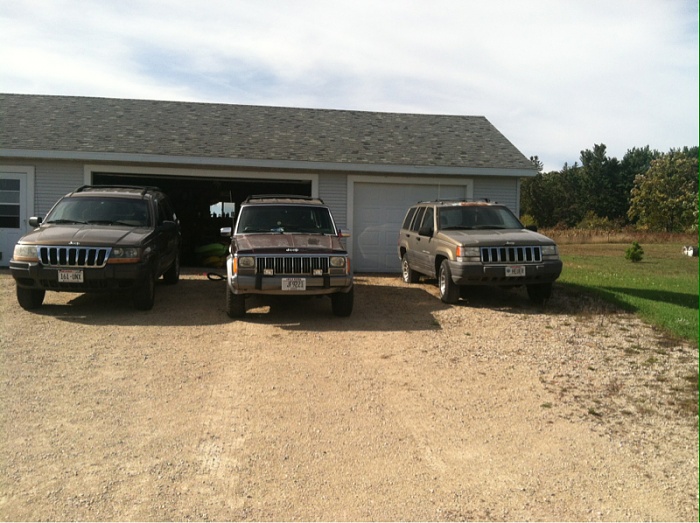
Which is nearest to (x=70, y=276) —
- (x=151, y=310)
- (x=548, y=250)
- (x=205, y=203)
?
(x=151, y=310)

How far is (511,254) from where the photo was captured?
10.4m

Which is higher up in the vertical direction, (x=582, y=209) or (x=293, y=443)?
(x=582, y=209)

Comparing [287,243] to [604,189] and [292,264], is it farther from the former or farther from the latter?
[604,189]

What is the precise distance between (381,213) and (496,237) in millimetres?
5510

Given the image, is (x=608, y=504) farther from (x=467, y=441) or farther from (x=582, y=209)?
(x=582, y=209)

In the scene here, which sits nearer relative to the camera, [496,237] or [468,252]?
[468,252]

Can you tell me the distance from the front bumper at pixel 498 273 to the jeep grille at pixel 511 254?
4.1 inches

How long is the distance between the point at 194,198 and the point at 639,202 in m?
43.2

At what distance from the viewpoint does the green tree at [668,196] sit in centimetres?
4988

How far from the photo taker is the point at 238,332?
861cm

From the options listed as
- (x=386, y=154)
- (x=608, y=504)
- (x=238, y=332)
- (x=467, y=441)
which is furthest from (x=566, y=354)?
(x=386, y=154)

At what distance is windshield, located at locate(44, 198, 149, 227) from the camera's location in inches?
416

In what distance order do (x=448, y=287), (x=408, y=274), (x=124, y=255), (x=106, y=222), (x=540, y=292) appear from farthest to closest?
1. (x=408, y=274)
2. (x=540, y=292)
3. (x=448, y=287)
4. (x=106, y=222)
5. (x=124, y=255)

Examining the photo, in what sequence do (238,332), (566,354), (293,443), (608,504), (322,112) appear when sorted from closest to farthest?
(608,504) → (293,443) → (566,354) → (238,332) → (322,112)
